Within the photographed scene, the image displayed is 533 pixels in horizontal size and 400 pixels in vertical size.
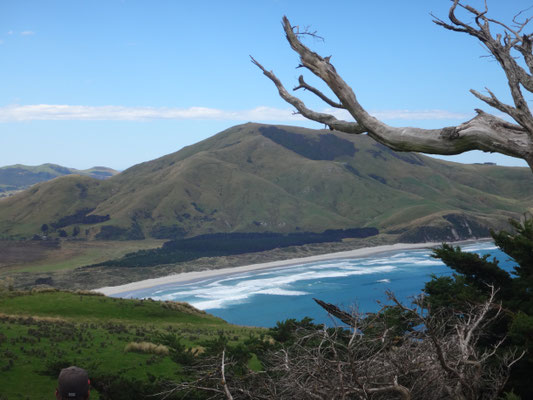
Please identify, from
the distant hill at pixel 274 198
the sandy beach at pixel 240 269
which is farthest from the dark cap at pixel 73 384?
the distant hill at pixel 274 198

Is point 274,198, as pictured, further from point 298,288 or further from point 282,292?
point 282,292

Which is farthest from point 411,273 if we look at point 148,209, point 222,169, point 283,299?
point 222,169

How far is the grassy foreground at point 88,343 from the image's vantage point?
12.6 metres

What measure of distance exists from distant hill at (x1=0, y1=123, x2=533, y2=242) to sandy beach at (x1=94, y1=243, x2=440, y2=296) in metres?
9.29

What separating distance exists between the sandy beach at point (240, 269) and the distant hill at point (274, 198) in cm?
929

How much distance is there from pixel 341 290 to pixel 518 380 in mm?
45251

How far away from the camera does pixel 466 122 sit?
4289 millimetres

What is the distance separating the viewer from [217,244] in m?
96.8

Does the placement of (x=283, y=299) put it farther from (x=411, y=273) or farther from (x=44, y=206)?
(x=44, y=206)

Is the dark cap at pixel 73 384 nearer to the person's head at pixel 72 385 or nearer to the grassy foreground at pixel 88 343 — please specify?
the person's head at pixel 72 385

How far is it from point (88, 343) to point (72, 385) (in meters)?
14.9

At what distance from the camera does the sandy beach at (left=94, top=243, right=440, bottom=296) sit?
59500 mm

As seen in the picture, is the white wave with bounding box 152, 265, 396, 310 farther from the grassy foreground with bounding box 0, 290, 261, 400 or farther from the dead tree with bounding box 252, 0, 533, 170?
the dead tree with bounding box 252, 0, 533, 170

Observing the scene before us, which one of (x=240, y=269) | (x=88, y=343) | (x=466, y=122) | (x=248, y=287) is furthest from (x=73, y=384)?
(x=240, y=269)
